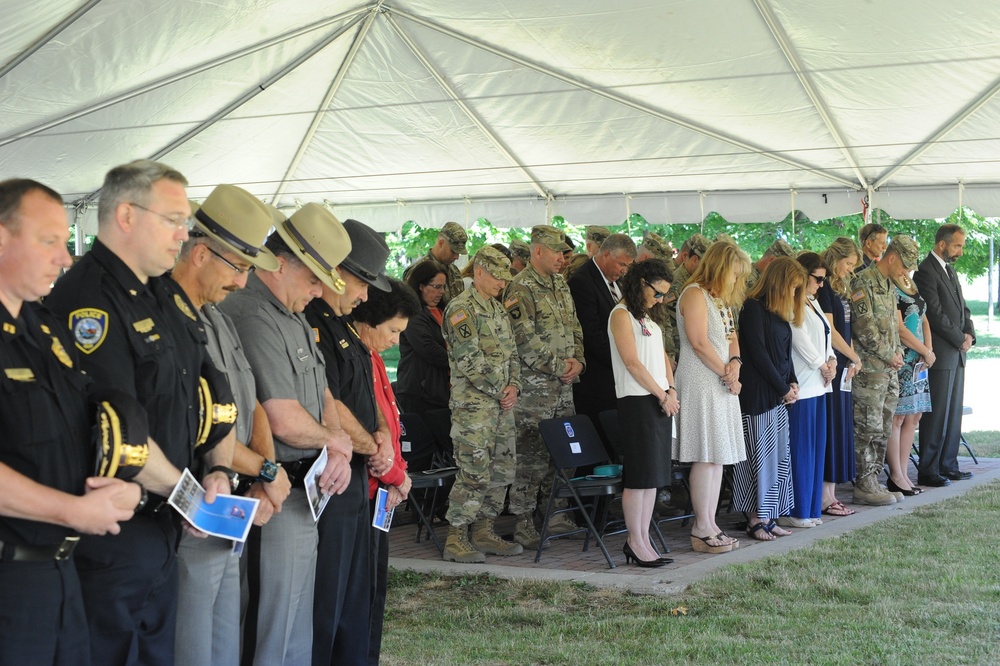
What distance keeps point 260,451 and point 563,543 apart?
4.19m

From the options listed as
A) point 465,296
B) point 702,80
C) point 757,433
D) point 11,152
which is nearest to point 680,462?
point 757,433

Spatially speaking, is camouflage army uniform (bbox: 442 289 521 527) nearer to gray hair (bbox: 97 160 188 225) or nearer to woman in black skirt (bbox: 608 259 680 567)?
woman in black skirt (bbox: 608 259 680 567)

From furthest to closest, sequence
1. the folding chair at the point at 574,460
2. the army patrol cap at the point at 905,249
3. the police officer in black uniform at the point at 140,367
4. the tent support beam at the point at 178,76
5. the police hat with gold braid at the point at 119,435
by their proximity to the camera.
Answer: the army patrol cap at the point at 905,249 → the tent support beam at the point at 178,76 → the folding chair at the point at 574,460 → the police officer in black uniform at the point at 140,367 → the police hat with gold braid at the point at 119,435

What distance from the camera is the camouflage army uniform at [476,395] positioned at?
664 cm

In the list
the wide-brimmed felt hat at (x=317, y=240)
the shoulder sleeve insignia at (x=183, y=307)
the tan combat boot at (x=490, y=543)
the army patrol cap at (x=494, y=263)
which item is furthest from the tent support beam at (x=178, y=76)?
the shoulder sleeve insignia at (x=183, y=307)

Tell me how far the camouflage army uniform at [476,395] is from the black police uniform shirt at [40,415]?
4206 millimetres

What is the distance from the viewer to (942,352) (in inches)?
376

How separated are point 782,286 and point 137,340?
5.30 meters

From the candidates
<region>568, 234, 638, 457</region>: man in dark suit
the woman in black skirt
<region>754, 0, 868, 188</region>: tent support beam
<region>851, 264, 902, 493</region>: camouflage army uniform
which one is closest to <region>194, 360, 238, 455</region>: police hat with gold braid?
the woman in black skirt

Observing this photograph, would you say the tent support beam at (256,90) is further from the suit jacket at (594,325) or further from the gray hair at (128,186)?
the gray hair at (128,186)

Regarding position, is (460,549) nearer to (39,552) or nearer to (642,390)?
(642,390)

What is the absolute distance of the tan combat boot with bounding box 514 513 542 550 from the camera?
7.14 metres

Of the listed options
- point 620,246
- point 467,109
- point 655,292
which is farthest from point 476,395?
point 467,109

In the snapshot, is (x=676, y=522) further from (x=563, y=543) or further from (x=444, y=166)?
(x=444, y=166)
